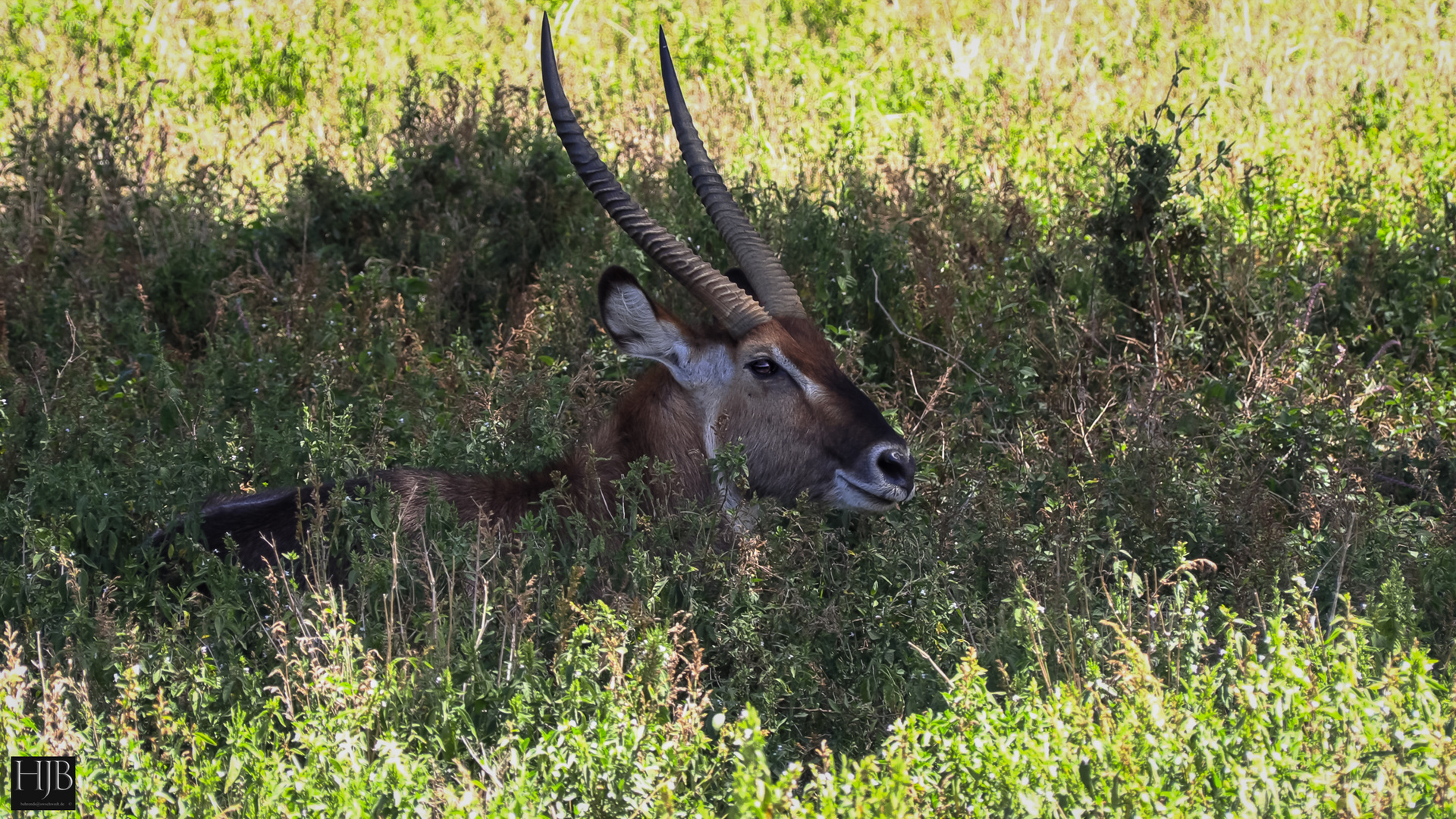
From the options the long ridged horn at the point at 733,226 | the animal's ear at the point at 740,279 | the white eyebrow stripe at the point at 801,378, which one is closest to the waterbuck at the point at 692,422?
the white eyebrow stripe at the point at 801,378

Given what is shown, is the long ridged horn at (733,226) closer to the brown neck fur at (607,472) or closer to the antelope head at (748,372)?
the antelope head at (748,372)

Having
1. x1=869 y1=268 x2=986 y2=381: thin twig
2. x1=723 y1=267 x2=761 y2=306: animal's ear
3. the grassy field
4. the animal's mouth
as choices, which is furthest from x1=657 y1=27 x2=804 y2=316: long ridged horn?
x1=869 y1=268 x2=986 y2=381: thin twig

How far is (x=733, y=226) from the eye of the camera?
16.5 ft

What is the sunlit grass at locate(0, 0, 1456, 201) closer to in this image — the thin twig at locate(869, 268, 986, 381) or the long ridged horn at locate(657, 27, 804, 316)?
the thin twig at locate(869, 268, 986, 381)

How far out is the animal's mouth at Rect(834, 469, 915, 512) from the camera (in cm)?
439

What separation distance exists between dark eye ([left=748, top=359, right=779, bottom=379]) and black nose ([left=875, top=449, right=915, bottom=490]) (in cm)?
50

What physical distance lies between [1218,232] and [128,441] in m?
4.94

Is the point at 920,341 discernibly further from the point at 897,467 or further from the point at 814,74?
the point at 814,74

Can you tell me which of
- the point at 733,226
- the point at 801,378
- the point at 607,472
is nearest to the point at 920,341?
the point at 733,226

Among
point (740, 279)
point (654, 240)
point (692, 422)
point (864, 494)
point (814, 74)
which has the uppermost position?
point (814, 74)

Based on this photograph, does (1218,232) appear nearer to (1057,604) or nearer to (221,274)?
(1057,604)

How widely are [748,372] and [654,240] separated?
1.79 ft

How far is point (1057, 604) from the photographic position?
13.0 ft

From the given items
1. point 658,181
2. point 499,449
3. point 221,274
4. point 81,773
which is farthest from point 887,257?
point 81,773
